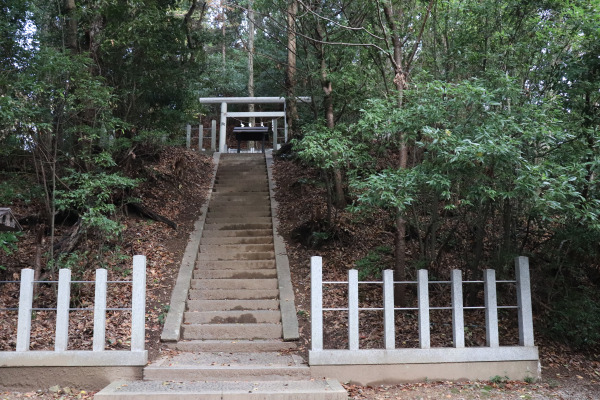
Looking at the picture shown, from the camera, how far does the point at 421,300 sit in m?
5.96

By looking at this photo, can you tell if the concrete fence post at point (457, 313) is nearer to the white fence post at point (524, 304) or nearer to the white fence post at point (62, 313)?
the white fence post at point (524, 304)

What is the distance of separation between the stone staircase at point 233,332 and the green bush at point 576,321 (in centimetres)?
364

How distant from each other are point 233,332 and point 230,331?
0.05m

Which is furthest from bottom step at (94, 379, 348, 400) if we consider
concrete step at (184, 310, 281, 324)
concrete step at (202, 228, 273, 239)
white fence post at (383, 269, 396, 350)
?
concrete step at (202, 228, 273, 239)

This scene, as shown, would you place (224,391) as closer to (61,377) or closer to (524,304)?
(61,377)

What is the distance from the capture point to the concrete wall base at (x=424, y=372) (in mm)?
5785

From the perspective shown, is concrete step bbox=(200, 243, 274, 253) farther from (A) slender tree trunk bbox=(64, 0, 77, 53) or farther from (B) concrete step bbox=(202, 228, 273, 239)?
(A) slender tree trunk bbox=(64, 0, 77, 53)

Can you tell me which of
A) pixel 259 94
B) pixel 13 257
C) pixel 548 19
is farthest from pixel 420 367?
pixel 259 94

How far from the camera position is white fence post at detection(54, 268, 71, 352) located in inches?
224

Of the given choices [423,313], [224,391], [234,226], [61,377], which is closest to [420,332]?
[423,313]

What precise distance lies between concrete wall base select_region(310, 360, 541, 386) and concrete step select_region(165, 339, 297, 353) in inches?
44.5

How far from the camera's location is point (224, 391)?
5215mm

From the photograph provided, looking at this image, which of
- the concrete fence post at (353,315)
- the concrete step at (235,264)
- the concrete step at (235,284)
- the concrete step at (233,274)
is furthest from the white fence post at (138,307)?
the concrete step at (235,264)

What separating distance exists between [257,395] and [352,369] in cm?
129
